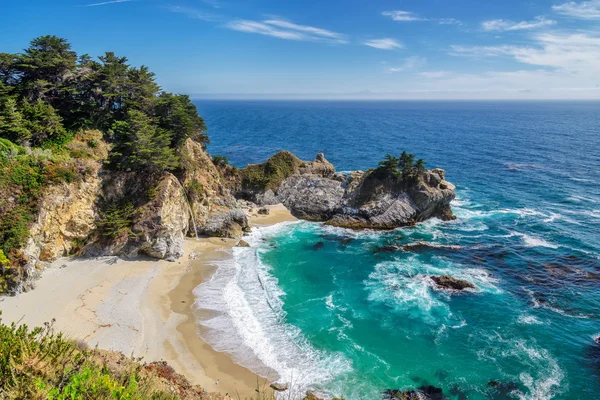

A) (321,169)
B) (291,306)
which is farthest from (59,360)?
(321,169)

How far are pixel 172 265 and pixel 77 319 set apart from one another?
1084 centimetres

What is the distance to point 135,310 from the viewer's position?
97.8 feet

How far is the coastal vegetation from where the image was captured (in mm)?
33228

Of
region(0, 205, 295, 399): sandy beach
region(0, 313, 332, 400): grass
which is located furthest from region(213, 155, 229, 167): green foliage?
region(0, 313, 332, 400): grass

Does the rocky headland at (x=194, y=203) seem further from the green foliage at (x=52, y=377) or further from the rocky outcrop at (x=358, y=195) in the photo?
the green foliage at (x=52, y=377)

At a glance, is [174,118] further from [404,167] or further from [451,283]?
[451,283]

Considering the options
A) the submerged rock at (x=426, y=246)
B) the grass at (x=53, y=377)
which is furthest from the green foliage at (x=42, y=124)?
the submerged rock at (x=426, y=246)

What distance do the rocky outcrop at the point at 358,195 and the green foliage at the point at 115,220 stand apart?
23597mm

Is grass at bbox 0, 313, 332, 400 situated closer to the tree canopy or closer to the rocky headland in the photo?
the rocky headland

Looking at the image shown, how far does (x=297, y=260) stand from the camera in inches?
1629

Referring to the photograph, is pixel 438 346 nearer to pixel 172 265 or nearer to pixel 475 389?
pixel 475 389

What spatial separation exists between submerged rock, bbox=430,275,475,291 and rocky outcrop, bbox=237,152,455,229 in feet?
49.7

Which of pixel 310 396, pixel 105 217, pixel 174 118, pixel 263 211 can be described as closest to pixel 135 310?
pixel 105 217

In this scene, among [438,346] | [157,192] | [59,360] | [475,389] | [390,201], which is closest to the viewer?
[59,360]
